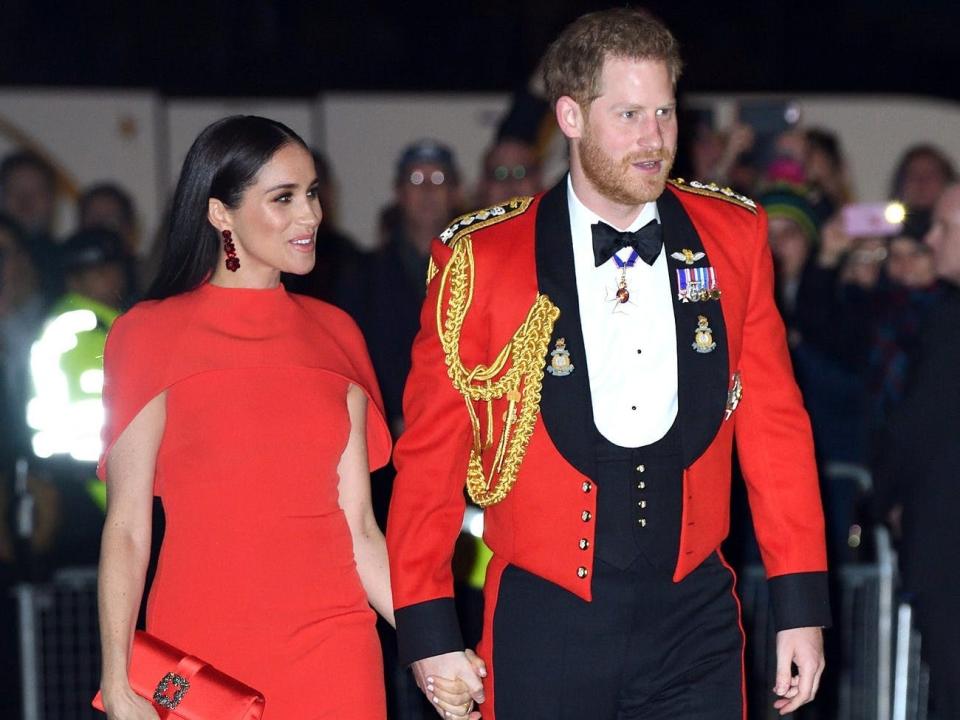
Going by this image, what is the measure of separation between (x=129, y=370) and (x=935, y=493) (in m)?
2.62

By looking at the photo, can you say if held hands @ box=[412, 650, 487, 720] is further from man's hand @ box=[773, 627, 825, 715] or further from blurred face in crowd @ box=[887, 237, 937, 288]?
blurred face in crowd @ box=[887, 237, 937, 288]

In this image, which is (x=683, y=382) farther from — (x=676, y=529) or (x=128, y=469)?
(x=128, y=469)

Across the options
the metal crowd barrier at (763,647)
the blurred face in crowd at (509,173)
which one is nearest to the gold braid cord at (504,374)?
the metal crowd barrier at (763,647)

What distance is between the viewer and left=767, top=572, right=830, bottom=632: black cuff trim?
370 centimetres

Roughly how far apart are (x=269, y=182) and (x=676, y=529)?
4.34 ft

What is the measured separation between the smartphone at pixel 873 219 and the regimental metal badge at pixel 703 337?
3.66 m

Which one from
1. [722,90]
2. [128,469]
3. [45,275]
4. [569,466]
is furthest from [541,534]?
[722,90]

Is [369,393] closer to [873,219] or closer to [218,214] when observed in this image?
[218,214]

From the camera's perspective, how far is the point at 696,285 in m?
3.75

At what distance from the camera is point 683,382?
144 inches

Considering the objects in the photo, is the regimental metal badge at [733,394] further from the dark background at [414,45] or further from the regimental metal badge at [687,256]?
the dark background at [414,45]

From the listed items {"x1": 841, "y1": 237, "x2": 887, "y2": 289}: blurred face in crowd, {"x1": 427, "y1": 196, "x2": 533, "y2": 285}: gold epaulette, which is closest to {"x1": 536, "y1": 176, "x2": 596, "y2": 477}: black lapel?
{"x1": 427, "y1": 196, "x2": 533, "y2": 285}: gold epaulette

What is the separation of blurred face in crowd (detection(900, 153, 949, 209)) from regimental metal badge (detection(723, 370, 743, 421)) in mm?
4357

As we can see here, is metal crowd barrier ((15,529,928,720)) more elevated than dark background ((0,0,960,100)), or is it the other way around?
dark background ((0,0,960,100))
